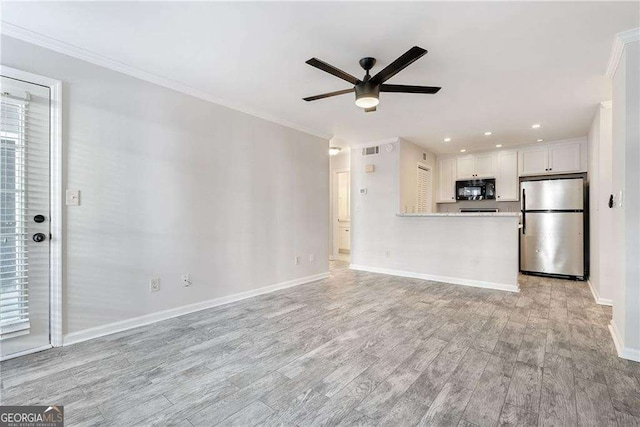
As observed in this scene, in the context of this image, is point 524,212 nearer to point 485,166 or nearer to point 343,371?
point 485,166

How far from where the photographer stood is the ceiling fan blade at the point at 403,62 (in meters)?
1.92

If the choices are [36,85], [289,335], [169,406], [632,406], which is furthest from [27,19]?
[632,406]

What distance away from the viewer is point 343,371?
1993 mm

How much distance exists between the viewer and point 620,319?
2363 millimetres

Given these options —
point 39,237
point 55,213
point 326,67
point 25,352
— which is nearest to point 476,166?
point 326,67

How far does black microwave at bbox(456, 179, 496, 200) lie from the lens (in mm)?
5934

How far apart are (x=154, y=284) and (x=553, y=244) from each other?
19.4 feet

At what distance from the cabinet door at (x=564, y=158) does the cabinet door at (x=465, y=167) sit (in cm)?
130

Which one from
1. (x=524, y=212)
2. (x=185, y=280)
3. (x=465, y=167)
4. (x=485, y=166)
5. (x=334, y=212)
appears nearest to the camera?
(x=185, y=280)

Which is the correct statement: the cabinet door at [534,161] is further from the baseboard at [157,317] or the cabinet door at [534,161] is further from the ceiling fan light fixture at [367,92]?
the baseboard at [157,317]

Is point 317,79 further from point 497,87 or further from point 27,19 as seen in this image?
point 27,19

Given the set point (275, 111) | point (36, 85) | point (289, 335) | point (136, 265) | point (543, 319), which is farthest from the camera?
point (275, 111)

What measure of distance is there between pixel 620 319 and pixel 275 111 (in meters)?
4.00

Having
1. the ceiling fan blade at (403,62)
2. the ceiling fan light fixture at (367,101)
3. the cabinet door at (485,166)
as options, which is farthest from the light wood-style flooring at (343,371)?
the cabinet door at (485,166)
